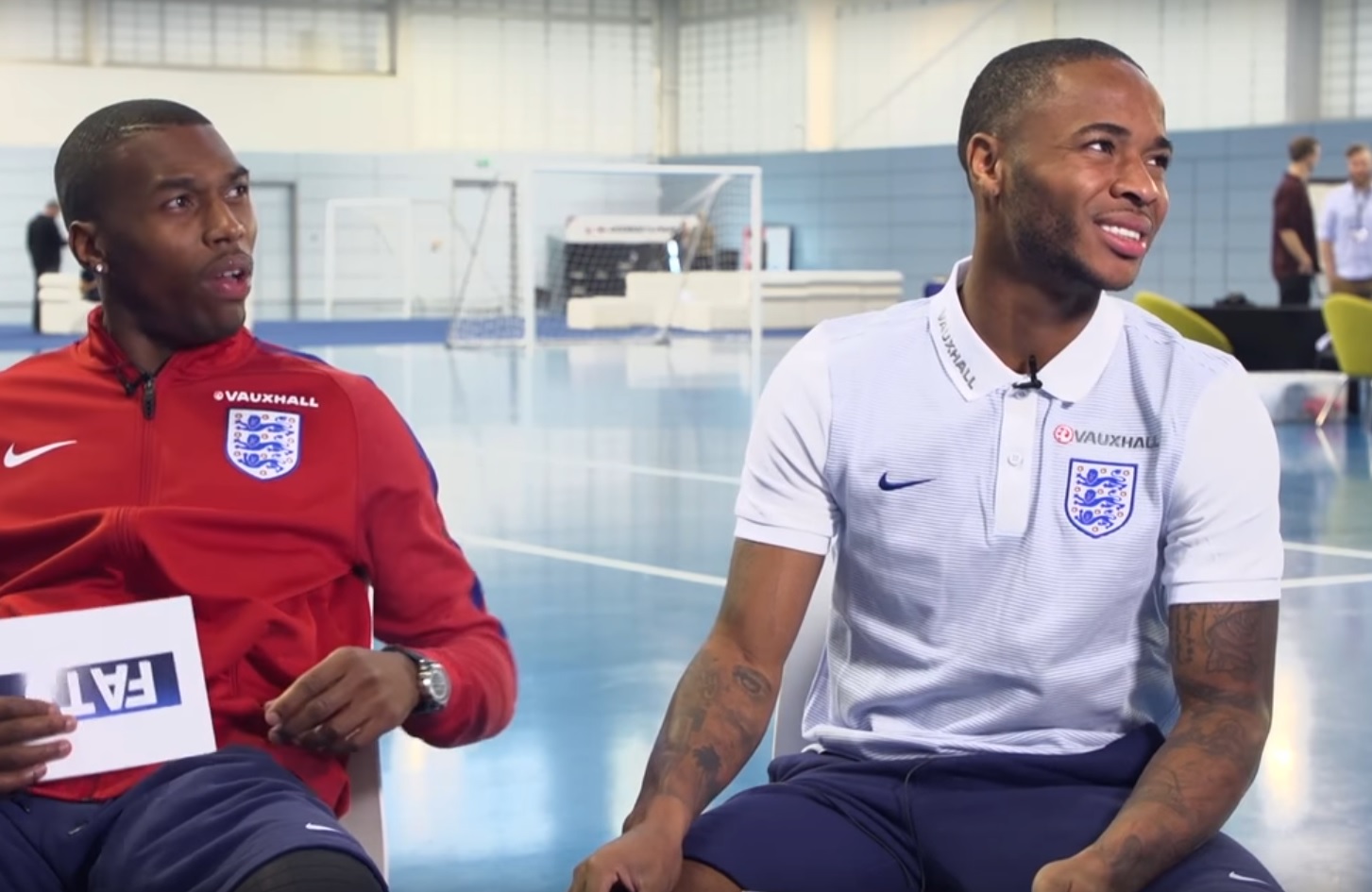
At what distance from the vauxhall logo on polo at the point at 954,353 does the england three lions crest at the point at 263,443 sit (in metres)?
0.79

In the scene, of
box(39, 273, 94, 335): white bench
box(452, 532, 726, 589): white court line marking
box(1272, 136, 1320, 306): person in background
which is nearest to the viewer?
box(452, 532, 726, 589): white court line marking

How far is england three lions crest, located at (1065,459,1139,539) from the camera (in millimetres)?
2160

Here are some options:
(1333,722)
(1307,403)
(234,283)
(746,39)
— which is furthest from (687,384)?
(746,39)

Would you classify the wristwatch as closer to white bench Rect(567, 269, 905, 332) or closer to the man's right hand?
the man's right hand

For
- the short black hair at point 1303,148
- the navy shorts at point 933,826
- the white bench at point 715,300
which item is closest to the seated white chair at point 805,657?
the navy shorts at point 933,826

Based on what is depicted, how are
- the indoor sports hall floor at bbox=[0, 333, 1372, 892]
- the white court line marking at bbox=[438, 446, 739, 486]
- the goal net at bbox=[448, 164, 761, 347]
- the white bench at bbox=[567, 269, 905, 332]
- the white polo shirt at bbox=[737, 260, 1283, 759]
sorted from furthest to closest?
the white bench at bbox=[567, 269, 905, 332]
the goal net at bbox=[448, 164, 761, 347]
the white court line marking at bbox=[438, 446, 739, 486]
the indoor sports hall floor at bbox=[0, 333, 1372, 892]
the white polo shirt at bbox=[737, 260, 1283, 759]

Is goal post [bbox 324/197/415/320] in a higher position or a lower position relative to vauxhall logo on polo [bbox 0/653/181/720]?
higher

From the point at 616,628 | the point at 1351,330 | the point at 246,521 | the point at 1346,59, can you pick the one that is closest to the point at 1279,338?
the point at 1351,330

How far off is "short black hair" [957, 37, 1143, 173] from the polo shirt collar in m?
0.21

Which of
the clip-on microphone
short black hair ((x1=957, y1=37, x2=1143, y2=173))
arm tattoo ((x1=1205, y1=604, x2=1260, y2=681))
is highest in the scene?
short black hair ((x1=957, y1=37, x2=1143, y2=173))

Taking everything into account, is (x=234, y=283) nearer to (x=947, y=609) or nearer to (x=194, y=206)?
(x=194, y=206)

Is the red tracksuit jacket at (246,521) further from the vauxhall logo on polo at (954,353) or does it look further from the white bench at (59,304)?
the white bench at (59,304)

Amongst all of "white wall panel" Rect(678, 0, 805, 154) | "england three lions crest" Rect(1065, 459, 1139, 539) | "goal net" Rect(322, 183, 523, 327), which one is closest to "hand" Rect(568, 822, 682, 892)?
"england three lions crest" Rect(1065, 459, 1139, 539)

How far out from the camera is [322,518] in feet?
7.75
